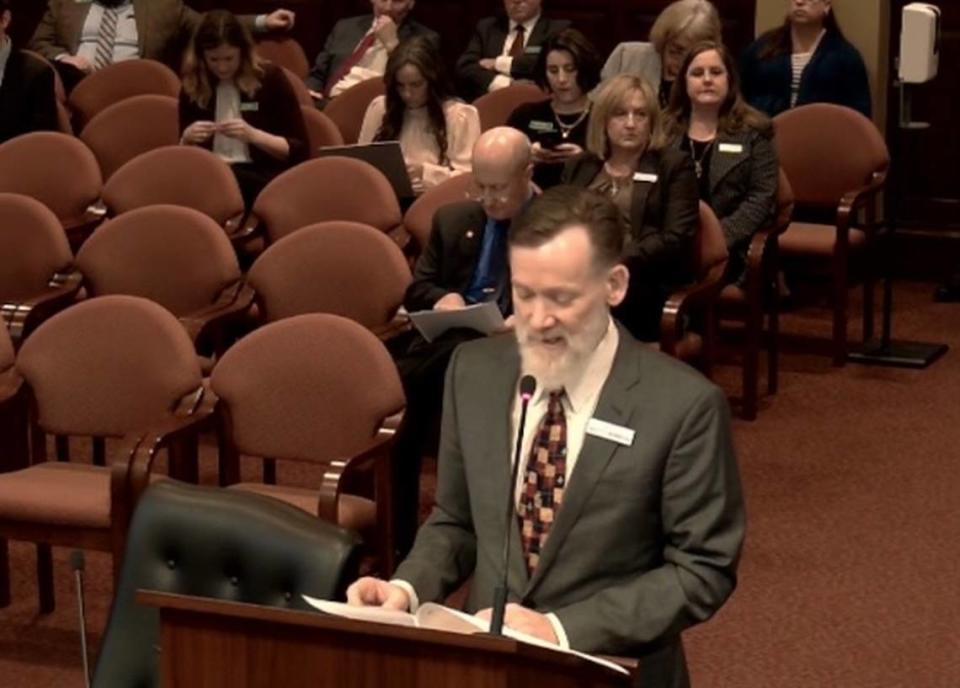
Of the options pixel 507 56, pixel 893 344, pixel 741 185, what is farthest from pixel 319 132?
pixel 893 344

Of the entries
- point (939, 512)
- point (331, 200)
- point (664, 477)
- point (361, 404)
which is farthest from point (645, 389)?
point (331, 200)

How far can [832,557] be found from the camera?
6008 mm

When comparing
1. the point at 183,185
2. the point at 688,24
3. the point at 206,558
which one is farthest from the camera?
the point at 688,24

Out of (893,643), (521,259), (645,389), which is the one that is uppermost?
(521,259)

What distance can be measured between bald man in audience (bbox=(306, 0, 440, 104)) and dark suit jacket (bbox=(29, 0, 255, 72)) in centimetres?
53

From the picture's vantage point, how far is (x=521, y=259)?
307 cm

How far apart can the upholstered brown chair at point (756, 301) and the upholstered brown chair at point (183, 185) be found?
1.95 m

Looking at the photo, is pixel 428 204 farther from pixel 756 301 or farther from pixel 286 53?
pixel 286 53

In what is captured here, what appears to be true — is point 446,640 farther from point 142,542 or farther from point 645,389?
point 142,542

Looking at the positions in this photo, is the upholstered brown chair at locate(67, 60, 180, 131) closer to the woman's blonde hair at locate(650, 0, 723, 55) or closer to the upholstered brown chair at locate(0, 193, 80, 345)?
the woman's blonde hair at locate(650, 0, 723, 55)

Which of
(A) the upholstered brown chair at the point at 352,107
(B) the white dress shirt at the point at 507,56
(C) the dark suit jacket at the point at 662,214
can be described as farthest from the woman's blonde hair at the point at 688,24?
(C) the dark suit jacket at the point at 662,214

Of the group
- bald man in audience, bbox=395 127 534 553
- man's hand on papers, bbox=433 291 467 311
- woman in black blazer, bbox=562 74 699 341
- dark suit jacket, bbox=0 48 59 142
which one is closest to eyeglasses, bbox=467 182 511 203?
bald man in audience, bbox=395 127 534 553

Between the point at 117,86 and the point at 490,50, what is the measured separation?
1883 mm

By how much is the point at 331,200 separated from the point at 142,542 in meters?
3.88
